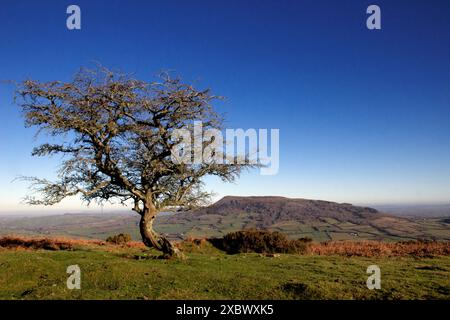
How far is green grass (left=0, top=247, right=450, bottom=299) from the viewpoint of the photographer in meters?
14.4

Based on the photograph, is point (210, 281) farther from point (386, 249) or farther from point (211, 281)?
point (386, 249)

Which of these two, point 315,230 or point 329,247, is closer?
point 329,247

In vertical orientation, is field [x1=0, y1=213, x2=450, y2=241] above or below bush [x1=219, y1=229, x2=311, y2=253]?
below

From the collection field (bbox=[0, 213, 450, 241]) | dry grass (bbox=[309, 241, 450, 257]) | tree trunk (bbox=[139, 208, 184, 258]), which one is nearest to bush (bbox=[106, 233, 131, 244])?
tree trunk (bbox=[139, 208, 184, 258])

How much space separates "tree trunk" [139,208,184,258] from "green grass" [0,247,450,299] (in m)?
1.21

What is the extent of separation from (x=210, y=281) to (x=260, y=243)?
22826mm

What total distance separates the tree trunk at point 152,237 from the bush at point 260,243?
16.4 metres

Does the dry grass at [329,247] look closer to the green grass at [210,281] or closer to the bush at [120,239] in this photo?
the bush at [120,239]

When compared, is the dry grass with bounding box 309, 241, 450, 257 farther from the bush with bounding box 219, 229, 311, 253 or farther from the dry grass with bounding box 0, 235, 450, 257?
the bush with bounding box 219, 229, 311, 253

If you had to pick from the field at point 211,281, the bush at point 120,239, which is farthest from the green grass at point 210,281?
the bush at point 120,239


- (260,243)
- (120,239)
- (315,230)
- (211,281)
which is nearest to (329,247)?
(260,243)

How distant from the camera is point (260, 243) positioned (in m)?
39.0
